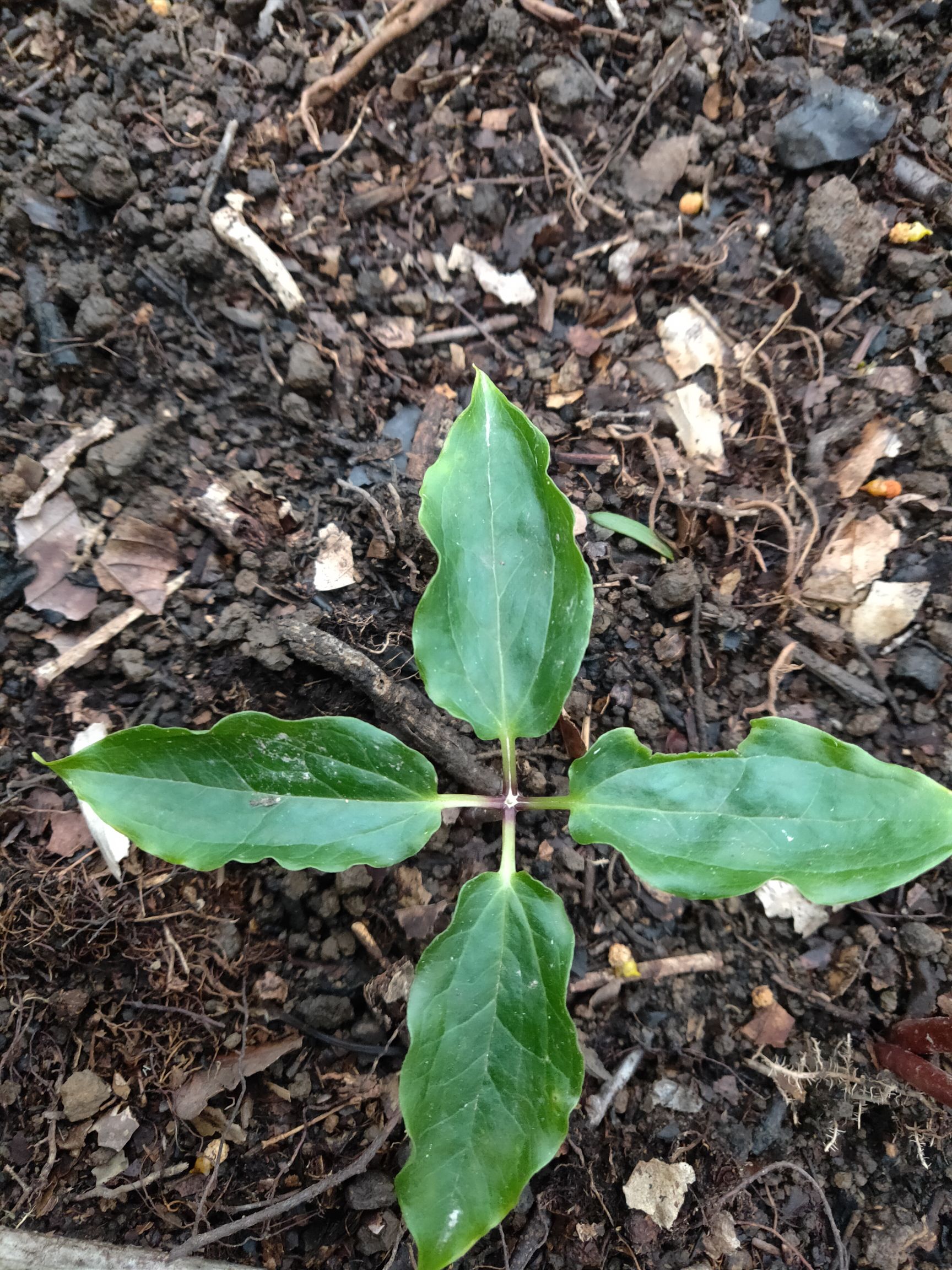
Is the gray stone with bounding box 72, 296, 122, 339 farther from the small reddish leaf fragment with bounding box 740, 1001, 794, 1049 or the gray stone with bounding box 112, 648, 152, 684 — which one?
the small reddish leaf fragment with bounding box 740, 1001, 794, 1049

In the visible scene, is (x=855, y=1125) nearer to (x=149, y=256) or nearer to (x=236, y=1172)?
(x=236, y=1172)

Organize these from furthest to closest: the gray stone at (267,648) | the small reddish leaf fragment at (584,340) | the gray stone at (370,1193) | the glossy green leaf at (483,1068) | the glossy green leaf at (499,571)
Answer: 1. the small reddish leaf fragment at (584,340)
2. the gray stone at (267,648)
3. the gray stone at (370,1193)
4. the glossy green leaf at (499,571)
5. the glossy green leaf at (483,1068)

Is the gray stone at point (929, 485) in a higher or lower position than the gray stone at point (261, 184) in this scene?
lower

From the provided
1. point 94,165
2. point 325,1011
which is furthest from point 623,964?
point 94,165

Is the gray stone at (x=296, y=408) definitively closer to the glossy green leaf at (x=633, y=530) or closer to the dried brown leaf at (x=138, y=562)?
the dried brown leaf at (x=138, y=562)

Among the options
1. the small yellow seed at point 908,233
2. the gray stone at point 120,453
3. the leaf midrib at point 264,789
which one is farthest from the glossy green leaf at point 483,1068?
the small yellow seed at point 908,233

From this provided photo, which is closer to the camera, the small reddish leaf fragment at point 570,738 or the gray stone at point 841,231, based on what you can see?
the small reddish leaf fragment at point 570,738

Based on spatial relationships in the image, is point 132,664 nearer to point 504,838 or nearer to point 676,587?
point 504,838
